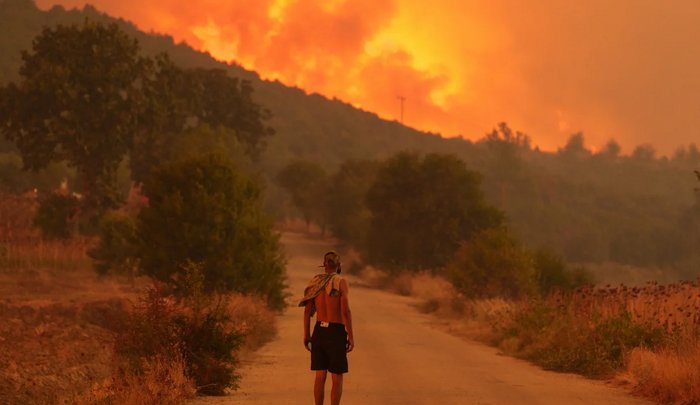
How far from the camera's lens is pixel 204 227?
3303 centimetres

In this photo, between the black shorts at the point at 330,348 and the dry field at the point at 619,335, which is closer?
the black shorts at the point at 330,348

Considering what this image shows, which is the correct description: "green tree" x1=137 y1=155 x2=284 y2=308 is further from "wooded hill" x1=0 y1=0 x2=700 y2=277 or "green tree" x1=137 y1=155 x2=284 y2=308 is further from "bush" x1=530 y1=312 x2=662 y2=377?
"wooded hill" x1=0 y1=0 x2=700 y2=277

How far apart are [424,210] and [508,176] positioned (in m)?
86.1

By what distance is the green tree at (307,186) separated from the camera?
10338 cm

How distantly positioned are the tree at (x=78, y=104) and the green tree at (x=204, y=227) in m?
19.5

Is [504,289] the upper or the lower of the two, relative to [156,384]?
upper

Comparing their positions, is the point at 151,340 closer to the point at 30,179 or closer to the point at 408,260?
the point at 408,260

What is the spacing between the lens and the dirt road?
17.3m

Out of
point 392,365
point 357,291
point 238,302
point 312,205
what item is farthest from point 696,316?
point 312,205

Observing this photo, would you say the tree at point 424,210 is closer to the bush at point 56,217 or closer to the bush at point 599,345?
the bush at point 56,217

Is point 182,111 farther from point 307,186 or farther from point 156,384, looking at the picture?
point 156,384

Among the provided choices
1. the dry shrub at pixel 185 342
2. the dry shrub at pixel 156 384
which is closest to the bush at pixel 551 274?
the dry shrub at pixel 185 342

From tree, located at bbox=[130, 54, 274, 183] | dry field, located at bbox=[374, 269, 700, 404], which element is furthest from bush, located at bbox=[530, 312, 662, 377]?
tree, located at bbox=[130, 54, 274, 183]

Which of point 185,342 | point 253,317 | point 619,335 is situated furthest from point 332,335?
point 253,317
